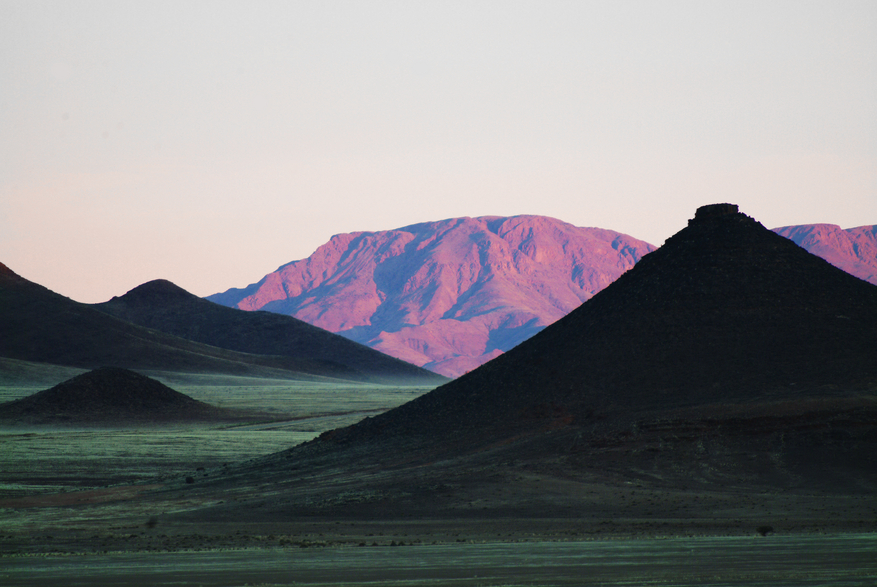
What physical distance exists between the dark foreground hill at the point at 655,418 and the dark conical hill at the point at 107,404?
49015 mm

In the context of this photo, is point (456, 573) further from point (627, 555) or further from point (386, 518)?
point (386, 518)

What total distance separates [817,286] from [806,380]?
890 centimetres

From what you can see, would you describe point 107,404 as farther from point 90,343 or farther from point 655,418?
point 90,343

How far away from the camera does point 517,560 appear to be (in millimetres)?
24297

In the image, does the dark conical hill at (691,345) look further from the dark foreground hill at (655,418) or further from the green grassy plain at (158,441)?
the green grassy plain at (158,441)

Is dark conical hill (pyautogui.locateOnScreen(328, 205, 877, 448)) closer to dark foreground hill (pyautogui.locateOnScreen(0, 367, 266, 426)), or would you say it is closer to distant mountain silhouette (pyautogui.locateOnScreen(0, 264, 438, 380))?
dark foreground hill (pyautogui.locateOnScreen(0, 367, 266, 426))

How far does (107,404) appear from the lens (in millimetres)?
104250

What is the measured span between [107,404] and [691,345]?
245 feet

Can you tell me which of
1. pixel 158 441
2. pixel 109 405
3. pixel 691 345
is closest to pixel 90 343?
pixel 109 405

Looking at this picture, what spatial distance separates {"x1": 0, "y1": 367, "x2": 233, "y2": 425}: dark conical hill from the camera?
98.3 m

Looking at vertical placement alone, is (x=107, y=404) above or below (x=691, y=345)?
below

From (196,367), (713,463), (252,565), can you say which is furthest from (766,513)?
(196,367)

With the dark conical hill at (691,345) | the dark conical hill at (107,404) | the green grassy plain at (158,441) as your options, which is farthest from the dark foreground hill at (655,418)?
the dark conical hill at (107,404)

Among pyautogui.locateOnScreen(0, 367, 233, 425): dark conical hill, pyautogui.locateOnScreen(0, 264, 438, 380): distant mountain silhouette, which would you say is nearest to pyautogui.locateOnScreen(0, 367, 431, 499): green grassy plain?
pyautogui.locateOnScreen(0, 367, 233, 425): dark conical hill
